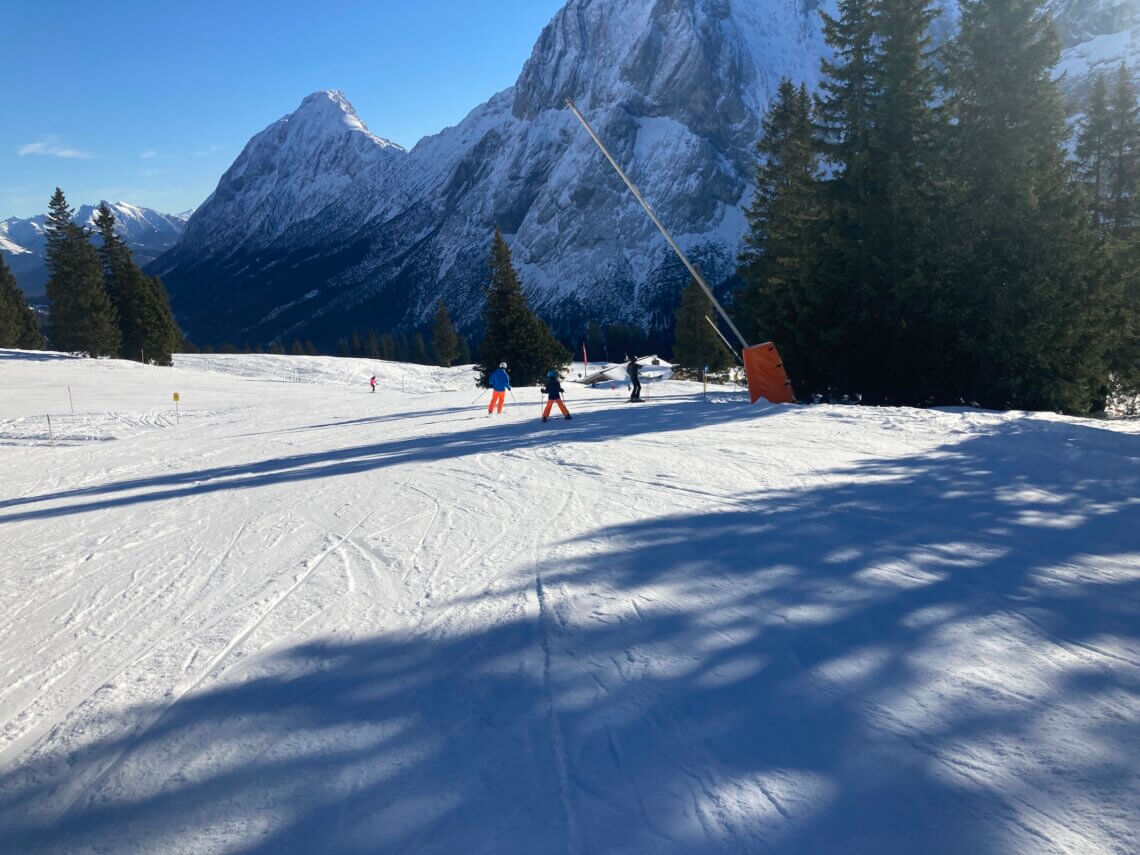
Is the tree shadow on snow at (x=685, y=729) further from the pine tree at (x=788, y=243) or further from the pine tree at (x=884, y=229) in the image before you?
the pine tree at (x=788, y=243)

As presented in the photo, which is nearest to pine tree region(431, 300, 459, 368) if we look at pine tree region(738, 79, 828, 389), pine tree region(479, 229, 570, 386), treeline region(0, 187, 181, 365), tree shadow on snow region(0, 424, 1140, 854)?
treeline region(0, 187, 181, 365)

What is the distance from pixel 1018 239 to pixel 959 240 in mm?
1424

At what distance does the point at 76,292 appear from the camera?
5238 cm

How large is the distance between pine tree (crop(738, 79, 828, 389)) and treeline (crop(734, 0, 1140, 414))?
5.2 inches

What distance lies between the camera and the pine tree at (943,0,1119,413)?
1736cm

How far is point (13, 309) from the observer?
6456cm

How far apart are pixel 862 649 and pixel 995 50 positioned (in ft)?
72.5

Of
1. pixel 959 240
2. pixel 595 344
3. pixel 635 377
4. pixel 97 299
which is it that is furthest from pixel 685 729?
pixel 595 344

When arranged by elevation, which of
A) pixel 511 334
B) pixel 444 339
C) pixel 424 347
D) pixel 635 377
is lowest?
pixel 635 377

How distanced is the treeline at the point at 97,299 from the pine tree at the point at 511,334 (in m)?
34.0

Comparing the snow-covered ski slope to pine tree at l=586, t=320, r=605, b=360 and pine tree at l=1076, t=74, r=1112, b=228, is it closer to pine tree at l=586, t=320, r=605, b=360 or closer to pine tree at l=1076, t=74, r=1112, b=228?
pine tree at l=1076, t=74, r=1112, b=228

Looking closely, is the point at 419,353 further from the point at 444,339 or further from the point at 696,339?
the point at 696,339

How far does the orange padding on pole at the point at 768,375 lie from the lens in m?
18.4

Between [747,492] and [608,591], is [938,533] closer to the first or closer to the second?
[747,492]
